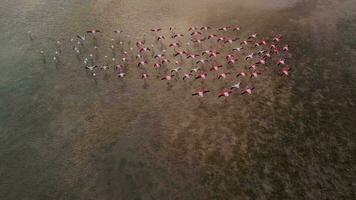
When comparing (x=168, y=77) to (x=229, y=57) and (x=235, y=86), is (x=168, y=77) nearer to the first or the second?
(x=235, y=86)

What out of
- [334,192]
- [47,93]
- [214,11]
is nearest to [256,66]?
[214,11]

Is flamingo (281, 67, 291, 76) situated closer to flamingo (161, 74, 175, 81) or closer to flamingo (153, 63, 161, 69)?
flamingo (161, 74, 175, 81)

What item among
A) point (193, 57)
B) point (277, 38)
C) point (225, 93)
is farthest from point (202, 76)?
point (277, 38)

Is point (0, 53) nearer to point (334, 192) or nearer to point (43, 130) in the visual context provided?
point (43, 130)

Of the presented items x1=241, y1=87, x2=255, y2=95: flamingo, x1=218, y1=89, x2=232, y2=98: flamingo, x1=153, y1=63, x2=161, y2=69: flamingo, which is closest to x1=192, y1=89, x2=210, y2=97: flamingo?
x1=218, y1=89, x2=232, y2=98: flamingo

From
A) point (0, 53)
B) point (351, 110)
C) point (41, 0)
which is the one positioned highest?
point (41, 0)

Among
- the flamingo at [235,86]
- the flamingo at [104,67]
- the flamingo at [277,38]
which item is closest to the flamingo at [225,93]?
the flamingo at [235,86]
